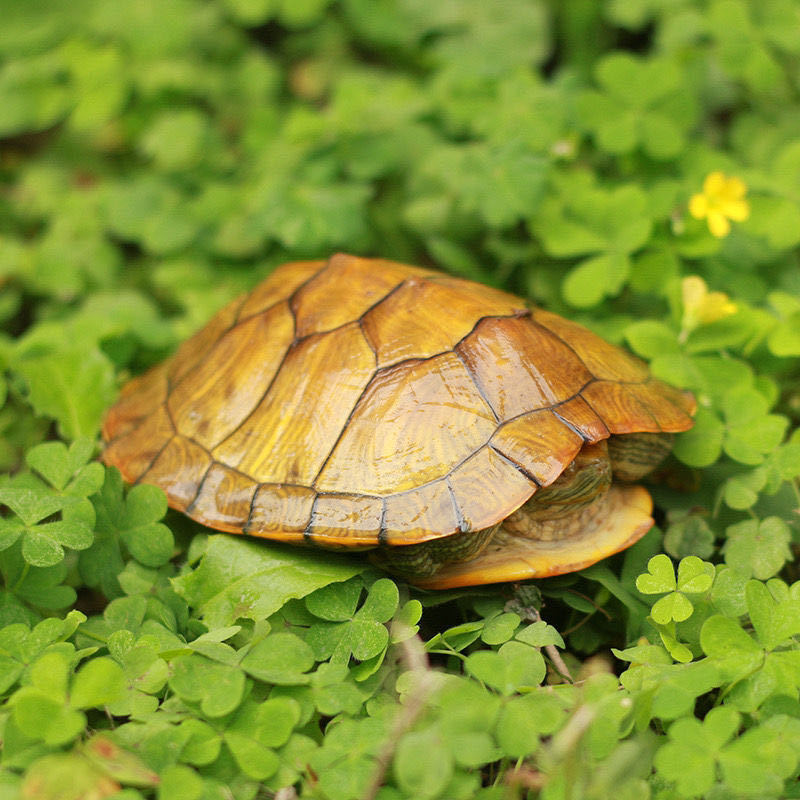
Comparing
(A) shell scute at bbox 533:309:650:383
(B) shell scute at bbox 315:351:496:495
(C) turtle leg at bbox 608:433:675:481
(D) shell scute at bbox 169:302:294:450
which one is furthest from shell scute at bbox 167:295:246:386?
(C) turtle leg at bbox 608:433:675:481

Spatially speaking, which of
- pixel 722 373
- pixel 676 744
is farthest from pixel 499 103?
pixel 676 744

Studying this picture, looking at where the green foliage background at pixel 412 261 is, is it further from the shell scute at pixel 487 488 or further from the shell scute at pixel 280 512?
the shell scute at pixel 487 488

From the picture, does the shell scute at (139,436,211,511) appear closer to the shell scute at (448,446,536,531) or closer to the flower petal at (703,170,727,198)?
the shell scute at (448,446,536,531)

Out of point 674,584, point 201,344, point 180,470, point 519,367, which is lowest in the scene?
point 674,584

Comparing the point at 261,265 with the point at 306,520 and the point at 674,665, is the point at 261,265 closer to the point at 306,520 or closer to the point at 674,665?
the point at 306,520

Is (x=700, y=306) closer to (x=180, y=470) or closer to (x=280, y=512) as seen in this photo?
(x=280, y=512)

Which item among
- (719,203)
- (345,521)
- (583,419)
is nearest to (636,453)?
(583,419)
